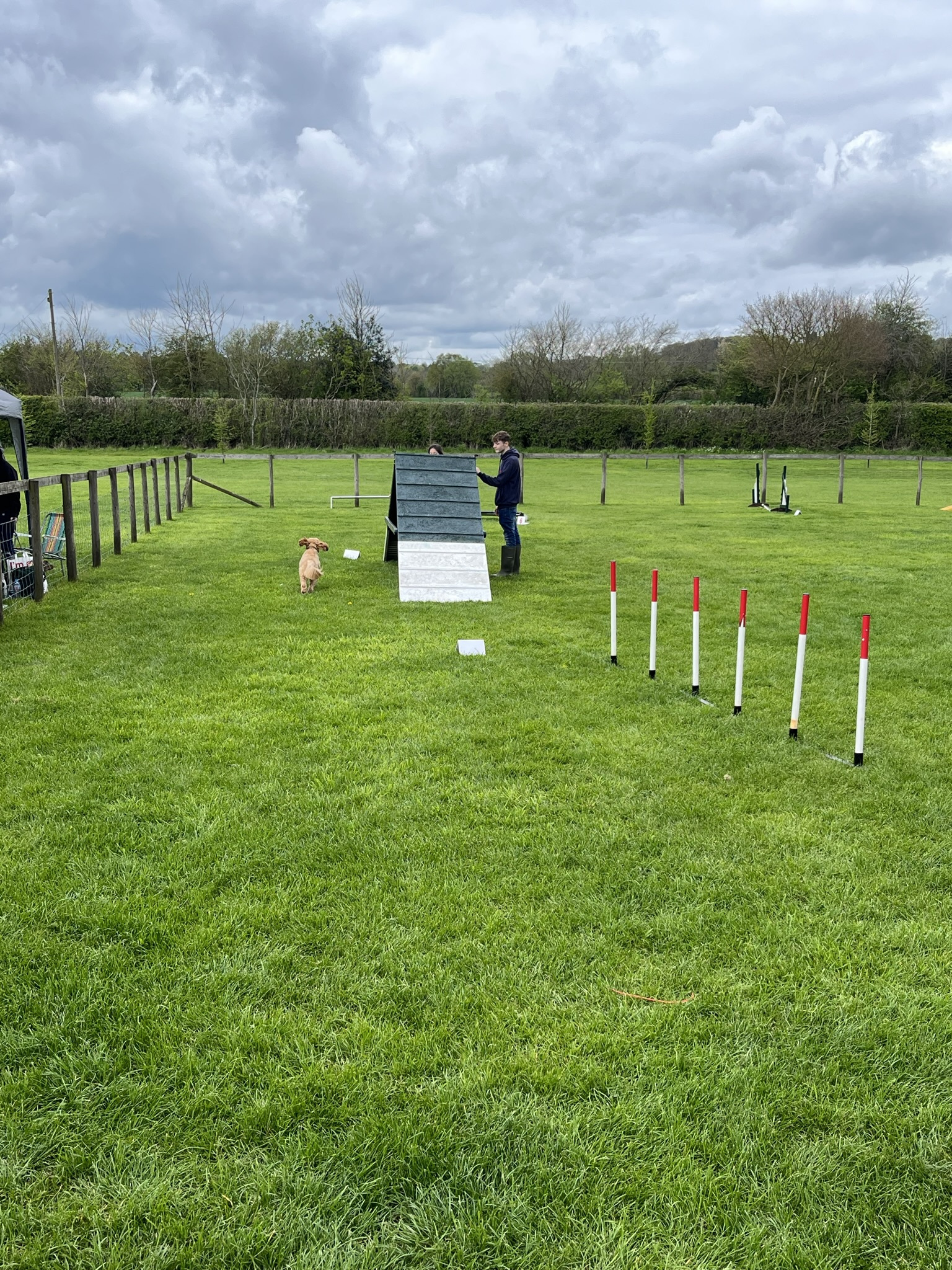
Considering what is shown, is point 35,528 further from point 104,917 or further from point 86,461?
point 86,461

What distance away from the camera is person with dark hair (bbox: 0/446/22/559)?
33.2ft

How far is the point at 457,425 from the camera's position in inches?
1692

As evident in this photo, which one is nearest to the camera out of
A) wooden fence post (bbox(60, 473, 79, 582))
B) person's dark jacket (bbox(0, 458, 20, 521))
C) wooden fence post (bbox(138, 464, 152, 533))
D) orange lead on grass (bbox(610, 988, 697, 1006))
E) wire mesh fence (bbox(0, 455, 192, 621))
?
orange lead on grass (bbox(610, 988, 697, 1006))

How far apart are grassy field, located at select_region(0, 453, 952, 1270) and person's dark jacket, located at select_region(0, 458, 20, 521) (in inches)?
122

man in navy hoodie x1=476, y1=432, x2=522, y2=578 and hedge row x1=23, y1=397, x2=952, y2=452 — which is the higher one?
hedge row x1=23, y1=397, x2=952, y2=452

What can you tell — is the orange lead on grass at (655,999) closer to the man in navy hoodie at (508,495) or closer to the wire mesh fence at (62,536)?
the wire mesh fence at (62,536)

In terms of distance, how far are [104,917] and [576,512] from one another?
1814 cm

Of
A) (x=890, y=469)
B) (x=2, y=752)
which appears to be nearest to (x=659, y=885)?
(x=2, y=752)

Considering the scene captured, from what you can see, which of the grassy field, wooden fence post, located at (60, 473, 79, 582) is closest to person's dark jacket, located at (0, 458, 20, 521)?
wooden fence post, located at (60, 473, 79, 582)

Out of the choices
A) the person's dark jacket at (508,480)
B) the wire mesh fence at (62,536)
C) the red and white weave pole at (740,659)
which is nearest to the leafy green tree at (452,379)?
the wire mesh fence at (62,536)

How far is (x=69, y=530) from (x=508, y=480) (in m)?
5.42

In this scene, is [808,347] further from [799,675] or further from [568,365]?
[799,675]

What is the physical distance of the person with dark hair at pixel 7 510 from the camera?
33.2ft

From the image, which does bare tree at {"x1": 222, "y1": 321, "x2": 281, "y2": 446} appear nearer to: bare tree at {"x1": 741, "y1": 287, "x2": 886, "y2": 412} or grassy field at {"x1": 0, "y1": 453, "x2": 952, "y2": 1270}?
bare tree at {"x1": 741, "y1": 287, "x2": 886, "y2": 412}
